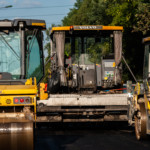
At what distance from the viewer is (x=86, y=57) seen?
56.7 ft

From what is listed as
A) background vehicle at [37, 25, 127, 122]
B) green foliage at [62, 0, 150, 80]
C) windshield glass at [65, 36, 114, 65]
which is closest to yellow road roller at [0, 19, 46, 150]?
background vehicle at [37, 25, 127, 122]

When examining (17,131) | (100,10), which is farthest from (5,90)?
(100,10)

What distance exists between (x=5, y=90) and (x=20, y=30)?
237cm

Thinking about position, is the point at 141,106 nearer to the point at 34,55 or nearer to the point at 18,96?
the point at 34,55

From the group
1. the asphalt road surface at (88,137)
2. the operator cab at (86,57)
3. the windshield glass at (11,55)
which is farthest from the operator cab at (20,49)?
the operator cab at (86,57)

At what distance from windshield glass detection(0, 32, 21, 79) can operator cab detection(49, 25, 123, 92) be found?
4.54 metres

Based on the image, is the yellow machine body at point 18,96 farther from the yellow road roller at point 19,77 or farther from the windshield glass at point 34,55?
the windshield glass at point 34,55

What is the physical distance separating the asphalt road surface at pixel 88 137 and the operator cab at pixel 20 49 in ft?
5.71

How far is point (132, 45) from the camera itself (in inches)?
1463

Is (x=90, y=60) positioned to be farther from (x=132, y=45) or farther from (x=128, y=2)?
(x=132, y=45)

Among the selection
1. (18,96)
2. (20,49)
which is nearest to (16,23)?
(20,49)

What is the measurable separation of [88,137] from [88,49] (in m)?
4.72

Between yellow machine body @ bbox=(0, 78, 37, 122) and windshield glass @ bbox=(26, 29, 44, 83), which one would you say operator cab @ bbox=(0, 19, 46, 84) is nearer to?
windshield glass @ bbox=(26, 29, 44, 83)

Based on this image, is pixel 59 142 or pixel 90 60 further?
pixel 90 60
